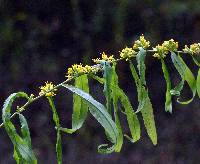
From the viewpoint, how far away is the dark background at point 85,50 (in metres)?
5.54

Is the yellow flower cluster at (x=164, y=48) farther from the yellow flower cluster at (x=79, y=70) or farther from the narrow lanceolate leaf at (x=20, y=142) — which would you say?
the narrow lanceolate leaf at (x=20, y=142)

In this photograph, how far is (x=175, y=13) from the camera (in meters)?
5.62

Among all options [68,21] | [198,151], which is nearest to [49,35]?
[68,21]

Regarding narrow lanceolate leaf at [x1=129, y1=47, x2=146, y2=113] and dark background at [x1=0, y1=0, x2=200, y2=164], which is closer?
narrow lanceolate leaf at [x1=129, y1=47, x2=146, y2=113]

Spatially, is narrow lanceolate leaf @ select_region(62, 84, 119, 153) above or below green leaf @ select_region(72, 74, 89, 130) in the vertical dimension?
below

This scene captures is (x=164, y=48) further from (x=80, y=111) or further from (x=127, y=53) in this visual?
(x=80, y=111)

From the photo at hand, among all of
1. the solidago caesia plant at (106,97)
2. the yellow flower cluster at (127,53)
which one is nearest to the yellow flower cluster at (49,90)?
the solidago caesia plant at (106,97)

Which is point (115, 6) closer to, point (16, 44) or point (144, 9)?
point (144, 9)

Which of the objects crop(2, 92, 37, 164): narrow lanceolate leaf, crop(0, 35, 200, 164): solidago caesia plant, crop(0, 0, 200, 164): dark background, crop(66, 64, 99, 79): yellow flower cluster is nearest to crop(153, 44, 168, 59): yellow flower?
crop(0, 35, 200, 164): solidago caesia plant

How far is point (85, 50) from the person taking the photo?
5.68 metres

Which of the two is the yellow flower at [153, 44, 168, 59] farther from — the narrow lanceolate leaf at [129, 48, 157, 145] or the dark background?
the dark background

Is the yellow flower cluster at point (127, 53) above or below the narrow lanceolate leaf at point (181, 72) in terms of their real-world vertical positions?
above

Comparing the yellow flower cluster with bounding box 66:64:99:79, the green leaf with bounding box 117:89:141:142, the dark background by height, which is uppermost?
the dark background

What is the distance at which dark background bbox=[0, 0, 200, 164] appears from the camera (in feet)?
18.2
